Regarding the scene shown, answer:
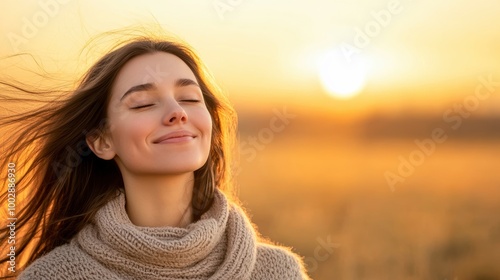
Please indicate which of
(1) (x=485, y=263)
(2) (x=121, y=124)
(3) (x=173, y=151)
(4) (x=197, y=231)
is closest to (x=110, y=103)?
(2) (x=121, y=124)

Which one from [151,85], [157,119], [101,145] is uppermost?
[151,85]

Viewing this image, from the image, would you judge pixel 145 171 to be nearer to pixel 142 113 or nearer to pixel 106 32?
pixel 142 113

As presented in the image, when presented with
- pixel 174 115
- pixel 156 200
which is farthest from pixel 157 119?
pixel 156 200

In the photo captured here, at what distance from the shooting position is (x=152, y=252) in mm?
3305

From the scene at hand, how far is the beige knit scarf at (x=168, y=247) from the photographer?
10.9 ft

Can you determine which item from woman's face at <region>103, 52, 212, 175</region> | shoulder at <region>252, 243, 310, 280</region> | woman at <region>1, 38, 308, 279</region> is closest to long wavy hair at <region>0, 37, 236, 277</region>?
woman at <region>1, 38, 308, 279</region>

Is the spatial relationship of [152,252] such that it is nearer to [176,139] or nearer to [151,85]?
[176,139]

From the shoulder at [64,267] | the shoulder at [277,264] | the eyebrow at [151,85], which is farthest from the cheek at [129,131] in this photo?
the shoulder at [277,264]

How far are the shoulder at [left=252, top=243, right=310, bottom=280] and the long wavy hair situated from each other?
292mm

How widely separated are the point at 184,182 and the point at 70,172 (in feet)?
1.62

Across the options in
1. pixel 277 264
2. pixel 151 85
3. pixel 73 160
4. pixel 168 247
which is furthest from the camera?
pixel 73 160

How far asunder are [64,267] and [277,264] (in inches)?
32.2

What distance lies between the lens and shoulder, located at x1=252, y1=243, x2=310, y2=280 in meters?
3.54

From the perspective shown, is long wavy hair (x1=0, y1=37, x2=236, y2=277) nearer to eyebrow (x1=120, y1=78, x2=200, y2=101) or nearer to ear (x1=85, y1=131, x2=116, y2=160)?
ear (x1=85, y1=131, x2=116, y2=160)
